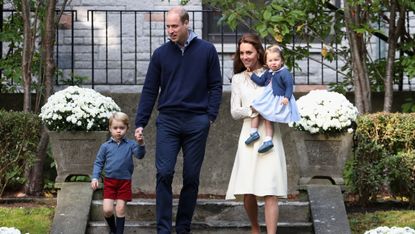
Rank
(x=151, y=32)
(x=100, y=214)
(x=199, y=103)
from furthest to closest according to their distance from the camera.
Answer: (x=151, y=32)
(x=100, y=214)
(x=199, y=103)

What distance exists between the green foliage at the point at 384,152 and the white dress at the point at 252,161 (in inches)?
70.1

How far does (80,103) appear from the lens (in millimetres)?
9477

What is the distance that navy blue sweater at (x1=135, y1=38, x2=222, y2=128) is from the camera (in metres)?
8.09

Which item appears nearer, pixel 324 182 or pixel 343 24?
pixel 324 182

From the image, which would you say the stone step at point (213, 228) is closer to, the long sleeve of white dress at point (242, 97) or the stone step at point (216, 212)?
the stone step at point (216, 212)

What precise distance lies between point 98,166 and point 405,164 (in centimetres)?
303

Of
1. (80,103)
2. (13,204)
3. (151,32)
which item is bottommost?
(13,204)

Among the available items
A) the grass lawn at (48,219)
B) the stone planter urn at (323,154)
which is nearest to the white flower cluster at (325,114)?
the stone planter urn at (323,154)

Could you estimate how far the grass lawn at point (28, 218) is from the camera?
8.67 meters

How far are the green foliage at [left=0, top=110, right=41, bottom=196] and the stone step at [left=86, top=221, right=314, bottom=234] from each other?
4.81ft

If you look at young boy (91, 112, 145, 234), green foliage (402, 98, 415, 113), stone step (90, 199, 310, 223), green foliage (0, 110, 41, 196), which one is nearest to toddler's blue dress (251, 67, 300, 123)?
young boy (91, 112, 145, 234)

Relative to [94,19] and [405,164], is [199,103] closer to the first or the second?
[405,164]

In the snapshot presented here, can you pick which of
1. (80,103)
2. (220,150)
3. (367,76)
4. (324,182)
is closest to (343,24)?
(367,76)

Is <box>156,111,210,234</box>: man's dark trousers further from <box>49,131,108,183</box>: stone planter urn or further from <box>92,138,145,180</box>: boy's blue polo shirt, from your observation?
<box>49,131,108,183</box>: stone planter urn
